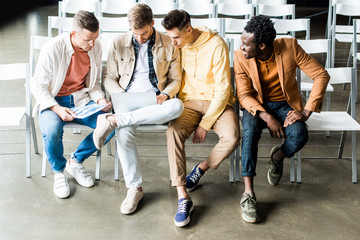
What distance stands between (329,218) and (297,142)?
54cm

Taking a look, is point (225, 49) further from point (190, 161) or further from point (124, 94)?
point (190, 161)

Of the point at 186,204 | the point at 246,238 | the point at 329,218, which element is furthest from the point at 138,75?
the point at 329,218

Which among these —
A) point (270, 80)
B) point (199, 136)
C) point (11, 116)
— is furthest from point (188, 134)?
point (11, 116)

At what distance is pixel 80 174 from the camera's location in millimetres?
3422

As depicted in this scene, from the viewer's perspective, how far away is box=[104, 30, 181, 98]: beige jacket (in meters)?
3.38

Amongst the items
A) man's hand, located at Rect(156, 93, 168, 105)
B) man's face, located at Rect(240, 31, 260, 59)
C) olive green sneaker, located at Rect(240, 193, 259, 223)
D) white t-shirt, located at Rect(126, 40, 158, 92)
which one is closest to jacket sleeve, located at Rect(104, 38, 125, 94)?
white t-shirt, located at Rect(126, 40, 158, 92)

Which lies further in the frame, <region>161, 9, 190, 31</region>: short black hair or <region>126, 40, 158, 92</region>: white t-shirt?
<region>126, 40, 158, 92</region>: white t-shirt

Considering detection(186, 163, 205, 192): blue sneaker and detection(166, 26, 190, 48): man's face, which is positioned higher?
detection(166, 26, 190, 48): man's face

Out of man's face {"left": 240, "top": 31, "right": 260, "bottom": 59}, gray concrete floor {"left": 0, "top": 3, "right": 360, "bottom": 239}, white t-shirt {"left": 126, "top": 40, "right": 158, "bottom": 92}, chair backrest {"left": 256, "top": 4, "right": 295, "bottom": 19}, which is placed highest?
chair backrest {"left": 256, "top": 4, "right": 295, "bottom": 19}

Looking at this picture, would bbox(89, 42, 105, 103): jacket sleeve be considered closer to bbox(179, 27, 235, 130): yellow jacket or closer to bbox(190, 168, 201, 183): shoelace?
bbox(179, 27, 235, 130): yellow jacket

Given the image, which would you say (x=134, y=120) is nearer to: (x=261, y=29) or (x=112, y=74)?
(x=112, y=74)

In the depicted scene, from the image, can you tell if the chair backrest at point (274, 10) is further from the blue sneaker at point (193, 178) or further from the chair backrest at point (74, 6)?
the blue sneaker at point (193, 178)

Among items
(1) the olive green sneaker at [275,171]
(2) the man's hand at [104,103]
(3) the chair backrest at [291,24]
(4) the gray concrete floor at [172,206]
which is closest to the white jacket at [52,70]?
(2) the man's hand at [104,103]

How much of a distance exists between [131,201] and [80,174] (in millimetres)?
536
